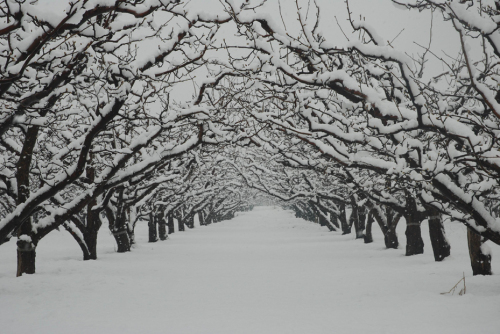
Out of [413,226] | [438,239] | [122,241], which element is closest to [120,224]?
[122,241]

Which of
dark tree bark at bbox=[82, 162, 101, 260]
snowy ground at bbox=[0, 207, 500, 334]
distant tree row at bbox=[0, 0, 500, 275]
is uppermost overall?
distant tree row at bbox=[0, 0, 500, 275]

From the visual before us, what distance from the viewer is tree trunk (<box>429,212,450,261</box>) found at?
10367 mm

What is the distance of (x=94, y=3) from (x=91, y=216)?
10.3 meters

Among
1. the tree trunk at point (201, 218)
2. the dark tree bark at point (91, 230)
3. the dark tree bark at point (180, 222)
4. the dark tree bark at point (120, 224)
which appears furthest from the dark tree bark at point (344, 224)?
the tree trunk at point (201, 218)

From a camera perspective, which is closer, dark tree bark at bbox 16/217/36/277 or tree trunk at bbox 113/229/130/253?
dark tree bark at bbox 16/217/36/277

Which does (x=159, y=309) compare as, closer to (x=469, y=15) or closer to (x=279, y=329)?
(x=279, y=329)

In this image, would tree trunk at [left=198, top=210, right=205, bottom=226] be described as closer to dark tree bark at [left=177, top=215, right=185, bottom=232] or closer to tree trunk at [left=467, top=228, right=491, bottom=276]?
dark tree bark at [left=177, top=215, right=185, bottom=232]

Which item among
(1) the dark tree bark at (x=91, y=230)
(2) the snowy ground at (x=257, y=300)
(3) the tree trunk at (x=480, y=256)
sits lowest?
(2) the snowy ground at (x=257, y=300)

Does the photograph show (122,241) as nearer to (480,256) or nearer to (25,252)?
(25,252)

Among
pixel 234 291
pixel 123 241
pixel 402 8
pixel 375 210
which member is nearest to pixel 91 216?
pixel 123 241

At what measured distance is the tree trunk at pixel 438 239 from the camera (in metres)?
10.4

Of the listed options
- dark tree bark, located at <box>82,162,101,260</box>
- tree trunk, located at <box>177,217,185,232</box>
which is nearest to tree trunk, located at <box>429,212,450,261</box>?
dark tree bark, located at <box>82,162,101,260</box>

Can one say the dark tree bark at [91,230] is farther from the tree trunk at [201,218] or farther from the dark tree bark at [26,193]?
the tree trunk at [201,218]

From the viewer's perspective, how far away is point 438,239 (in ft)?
34.2
